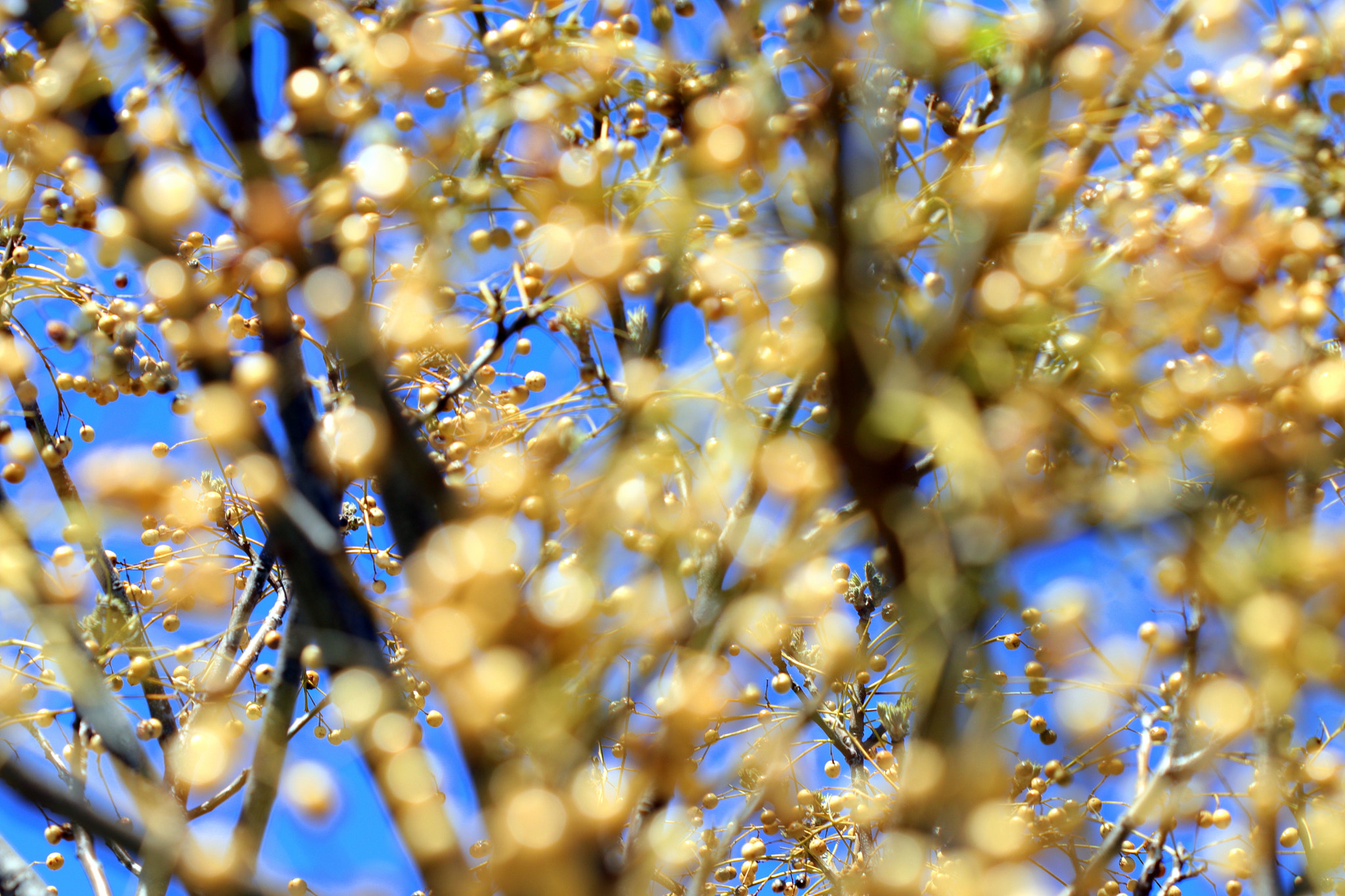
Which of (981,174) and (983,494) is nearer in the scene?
(983,494)

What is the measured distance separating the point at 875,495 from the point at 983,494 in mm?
220

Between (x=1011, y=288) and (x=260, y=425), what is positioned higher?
(x=1011, y=288)

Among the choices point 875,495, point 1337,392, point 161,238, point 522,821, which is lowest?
point 522,821

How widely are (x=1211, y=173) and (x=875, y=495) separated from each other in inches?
50.4

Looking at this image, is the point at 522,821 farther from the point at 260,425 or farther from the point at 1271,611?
the point at 1271,611

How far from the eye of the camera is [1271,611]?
65.9 inches

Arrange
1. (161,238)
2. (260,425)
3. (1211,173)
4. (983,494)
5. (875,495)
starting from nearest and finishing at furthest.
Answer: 1. (983,494)
2. (875,495)
3. (260,425)
4. (161,238)
5. (1211,173)

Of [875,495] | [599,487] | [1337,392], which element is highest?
[1337,392]

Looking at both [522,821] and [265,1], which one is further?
[265,1]

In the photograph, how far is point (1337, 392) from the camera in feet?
6.02

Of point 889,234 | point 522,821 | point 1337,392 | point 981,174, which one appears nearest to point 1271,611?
point 1337,392

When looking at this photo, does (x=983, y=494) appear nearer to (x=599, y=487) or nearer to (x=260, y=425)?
(x=599, y=487)

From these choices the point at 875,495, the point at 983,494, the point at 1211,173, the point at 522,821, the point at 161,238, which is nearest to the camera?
the point at 522,821

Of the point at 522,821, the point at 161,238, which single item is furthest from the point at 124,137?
the point at 522,821
